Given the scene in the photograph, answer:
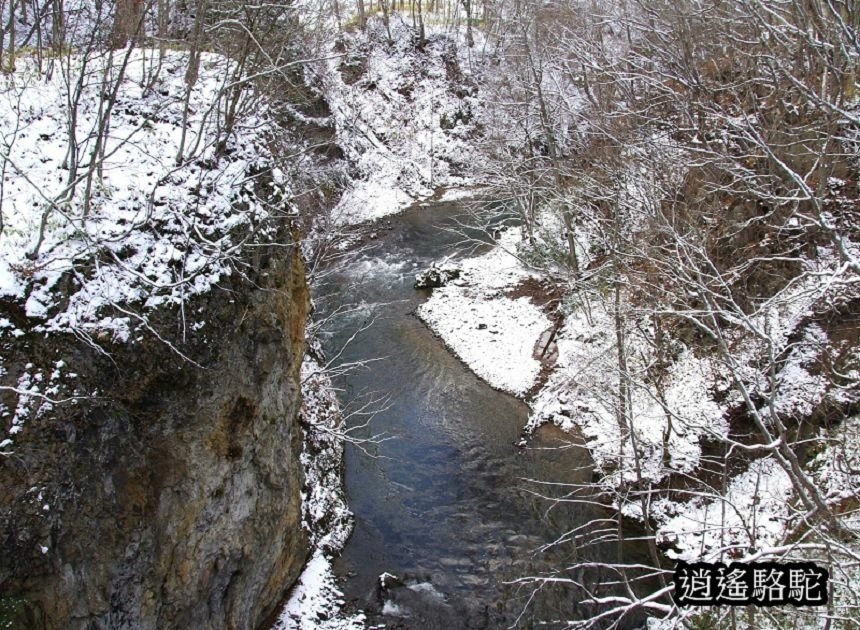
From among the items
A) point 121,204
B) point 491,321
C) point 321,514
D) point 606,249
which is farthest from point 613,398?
point 491,321

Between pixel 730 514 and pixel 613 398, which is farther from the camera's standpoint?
pixel 730 514

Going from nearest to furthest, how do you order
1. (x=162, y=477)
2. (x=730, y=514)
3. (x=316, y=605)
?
(x=162, y=477)
(x=316, y=605)
(x=730, y=514)

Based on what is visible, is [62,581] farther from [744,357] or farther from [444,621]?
[744,357]

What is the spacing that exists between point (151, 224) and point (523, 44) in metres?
10.5

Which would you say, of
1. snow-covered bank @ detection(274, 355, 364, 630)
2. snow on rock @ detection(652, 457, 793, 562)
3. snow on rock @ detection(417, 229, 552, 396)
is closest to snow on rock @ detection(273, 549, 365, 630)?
snow-covered bank @ detection(274, 355, 364, 630)

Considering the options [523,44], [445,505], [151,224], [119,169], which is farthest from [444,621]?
[523,44]

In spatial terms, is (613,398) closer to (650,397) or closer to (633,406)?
(650,397)

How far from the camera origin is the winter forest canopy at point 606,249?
16.1 feet

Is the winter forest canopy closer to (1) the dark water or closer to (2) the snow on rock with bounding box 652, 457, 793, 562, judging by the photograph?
(2) the snow on rock with bounding box 652, 457, 793, 562

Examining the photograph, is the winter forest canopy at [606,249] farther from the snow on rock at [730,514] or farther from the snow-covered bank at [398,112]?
the snow-covered bank at [398,112]

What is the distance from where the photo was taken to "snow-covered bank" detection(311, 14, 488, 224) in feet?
77.1

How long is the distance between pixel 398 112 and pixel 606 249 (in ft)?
61.9

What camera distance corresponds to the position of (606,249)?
11.6 meters

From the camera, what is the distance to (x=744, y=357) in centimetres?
952
